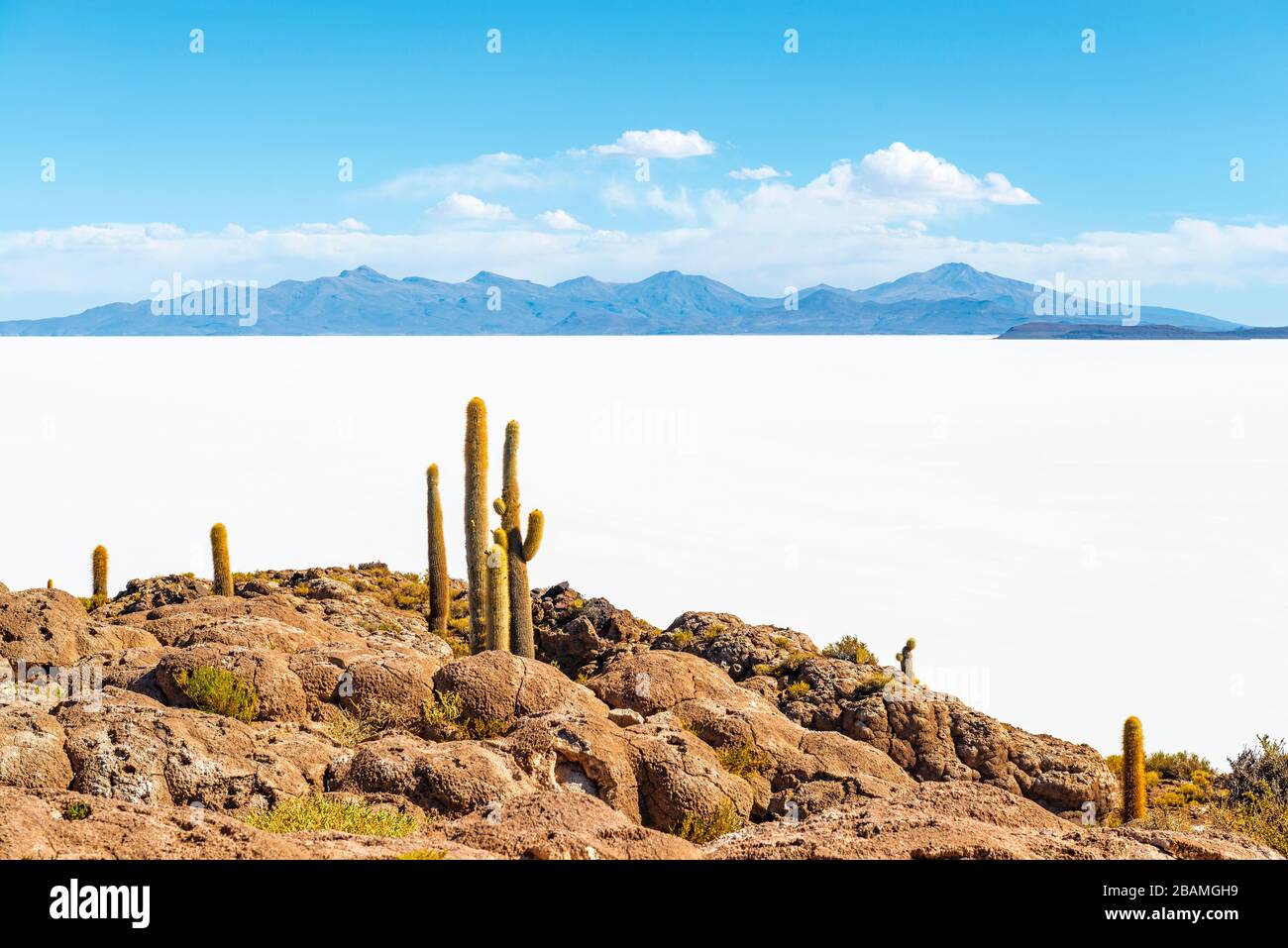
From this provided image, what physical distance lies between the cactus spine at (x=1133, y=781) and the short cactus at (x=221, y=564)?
14.7m

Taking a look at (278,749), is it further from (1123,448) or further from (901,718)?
(1123,448)

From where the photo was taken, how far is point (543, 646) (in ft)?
60.2

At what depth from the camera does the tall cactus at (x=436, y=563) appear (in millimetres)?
20969

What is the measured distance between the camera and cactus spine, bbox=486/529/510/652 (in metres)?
15.2

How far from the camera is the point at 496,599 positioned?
15.3 m

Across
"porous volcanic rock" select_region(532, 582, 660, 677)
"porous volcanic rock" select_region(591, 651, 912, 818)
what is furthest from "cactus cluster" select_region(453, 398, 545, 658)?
"porous volcanic rock" select_region(591, 651, 912, 818)

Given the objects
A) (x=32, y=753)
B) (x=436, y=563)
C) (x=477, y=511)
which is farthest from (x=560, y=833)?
(x=436, y=563)

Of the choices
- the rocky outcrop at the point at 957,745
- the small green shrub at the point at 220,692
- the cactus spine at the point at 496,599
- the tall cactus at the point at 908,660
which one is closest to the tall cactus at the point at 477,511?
the cactus spine at the point at 496,599

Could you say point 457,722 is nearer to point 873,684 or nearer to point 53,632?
point 53,632

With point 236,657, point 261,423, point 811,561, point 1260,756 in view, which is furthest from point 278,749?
point 261,423

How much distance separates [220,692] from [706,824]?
4.45m

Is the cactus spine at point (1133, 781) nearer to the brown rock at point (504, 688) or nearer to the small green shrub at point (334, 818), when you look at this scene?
the brown rock at point (504, 688)

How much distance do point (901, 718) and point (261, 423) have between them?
48.3m
